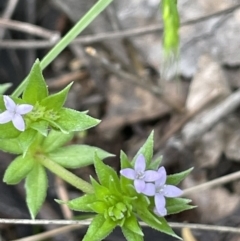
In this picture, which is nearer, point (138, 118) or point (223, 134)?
point (223, 134)

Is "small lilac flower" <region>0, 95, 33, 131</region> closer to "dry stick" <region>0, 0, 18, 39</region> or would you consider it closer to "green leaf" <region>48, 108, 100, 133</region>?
"green leaf" <region>48, 108, 100, 133</region>

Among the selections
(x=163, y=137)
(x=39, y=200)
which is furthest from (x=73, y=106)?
(x=39, y=200)

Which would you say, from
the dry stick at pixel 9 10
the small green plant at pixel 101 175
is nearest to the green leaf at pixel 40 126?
the small green plant at pixel 101 175

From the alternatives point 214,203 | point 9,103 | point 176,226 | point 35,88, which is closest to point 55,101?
point 35,88

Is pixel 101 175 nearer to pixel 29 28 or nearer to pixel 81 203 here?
pixel 81 203

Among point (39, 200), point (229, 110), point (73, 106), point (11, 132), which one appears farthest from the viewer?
point (73, 106)

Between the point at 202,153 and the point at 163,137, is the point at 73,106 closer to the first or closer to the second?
the point at 163,137
